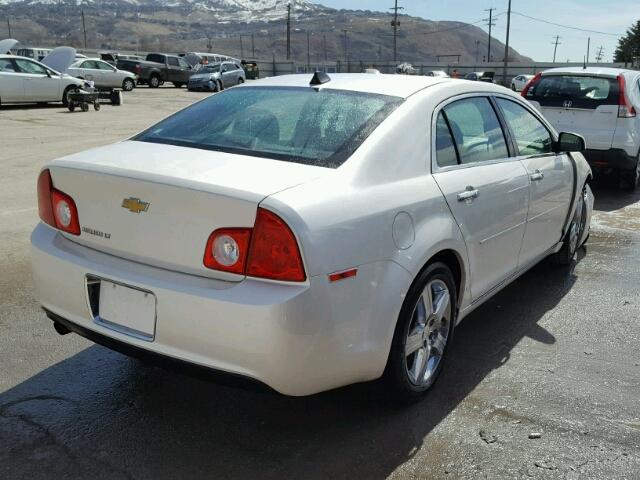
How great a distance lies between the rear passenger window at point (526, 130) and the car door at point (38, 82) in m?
19.1

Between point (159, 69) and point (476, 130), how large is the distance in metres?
35.3

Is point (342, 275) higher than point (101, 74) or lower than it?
lower

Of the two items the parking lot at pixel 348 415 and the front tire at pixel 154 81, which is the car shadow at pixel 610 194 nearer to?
the parking lot at pixel 348 415

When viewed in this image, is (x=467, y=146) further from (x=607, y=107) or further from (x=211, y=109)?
(x=607, y=107)

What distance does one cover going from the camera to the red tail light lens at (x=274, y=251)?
252cm

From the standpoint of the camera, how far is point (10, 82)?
19.8 m

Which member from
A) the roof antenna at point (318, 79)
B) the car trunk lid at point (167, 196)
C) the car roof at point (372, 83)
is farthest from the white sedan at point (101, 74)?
the car trunk lid at point (167, 196)

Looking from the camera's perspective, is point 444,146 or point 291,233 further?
point 444,146

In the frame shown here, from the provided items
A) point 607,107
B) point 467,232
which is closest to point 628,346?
point 467,232

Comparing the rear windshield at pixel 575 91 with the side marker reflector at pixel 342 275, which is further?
the rear windshield at pixel 575 91

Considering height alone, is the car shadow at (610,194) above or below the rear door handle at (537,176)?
below

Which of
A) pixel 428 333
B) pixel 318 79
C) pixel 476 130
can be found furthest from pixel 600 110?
pixel 428 333

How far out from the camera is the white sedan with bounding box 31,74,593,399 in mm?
2551

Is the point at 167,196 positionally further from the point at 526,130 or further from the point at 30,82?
the point at 30,82
